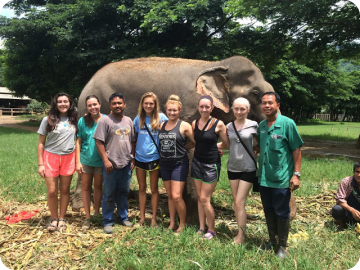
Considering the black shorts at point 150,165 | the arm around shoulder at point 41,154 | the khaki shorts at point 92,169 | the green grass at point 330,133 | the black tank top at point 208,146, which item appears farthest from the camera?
the green grass at point 330,133

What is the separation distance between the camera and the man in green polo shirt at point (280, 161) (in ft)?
9.69

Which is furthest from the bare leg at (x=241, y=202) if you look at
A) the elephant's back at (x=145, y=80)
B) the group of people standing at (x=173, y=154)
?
the elephant's back at (x=145, y=80)

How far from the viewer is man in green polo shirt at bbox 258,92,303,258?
2953mm

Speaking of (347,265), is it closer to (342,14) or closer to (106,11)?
(342,14)

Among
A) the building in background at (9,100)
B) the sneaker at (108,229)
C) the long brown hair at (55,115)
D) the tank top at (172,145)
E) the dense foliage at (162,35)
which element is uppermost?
the dense foliage at (162,35)

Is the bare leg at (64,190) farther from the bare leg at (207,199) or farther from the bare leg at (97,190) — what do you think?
the bare leg at (207,199)

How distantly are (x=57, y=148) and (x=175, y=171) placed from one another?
146 centimetres

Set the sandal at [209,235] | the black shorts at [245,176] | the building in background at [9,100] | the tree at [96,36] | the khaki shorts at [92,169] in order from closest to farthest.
Answer: the black shorts at [245,176]
the sandal at [209,235]
the khaki shorts at [92,169]
the tree at [96,36]
the building in background at [9,100]

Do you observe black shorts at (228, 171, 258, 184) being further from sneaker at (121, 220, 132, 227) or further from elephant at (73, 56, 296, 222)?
sneaker at (121, 220, 132, 227)

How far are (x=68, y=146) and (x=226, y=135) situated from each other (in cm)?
193

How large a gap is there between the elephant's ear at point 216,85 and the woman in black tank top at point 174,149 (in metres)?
0.92

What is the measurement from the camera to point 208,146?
331 centimetres

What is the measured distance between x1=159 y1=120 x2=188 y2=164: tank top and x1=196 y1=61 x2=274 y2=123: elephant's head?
3.56 ft

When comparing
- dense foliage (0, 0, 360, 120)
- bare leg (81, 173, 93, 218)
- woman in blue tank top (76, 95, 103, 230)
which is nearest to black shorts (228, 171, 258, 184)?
woman in blue tank top (76, 95, 103, 230)
